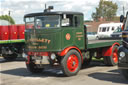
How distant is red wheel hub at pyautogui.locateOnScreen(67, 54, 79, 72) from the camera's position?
9.37 m

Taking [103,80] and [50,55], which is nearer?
[103,80]

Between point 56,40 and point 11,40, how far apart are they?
21.3 feet

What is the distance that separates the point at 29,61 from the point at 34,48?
778 mm

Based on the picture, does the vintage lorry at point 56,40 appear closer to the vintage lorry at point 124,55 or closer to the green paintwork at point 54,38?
the green paintwork at point 54,38

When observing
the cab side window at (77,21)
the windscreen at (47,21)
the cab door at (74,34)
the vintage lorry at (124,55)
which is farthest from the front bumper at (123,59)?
the windscreen at (47,21)

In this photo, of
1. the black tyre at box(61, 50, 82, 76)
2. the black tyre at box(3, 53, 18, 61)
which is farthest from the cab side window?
the black tyre at box(3, 53, 18, 61)

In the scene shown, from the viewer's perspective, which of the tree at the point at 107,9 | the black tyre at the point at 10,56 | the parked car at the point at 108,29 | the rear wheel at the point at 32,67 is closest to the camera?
the rear wheel at the point at 32,67

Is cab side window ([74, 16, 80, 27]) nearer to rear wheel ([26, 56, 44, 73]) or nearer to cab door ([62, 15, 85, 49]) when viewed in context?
cab door ([62, 15, 85, 49])

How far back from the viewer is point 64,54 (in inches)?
361

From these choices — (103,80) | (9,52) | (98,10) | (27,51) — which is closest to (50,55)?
(27,51)

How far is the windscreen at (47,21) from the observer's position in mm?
9320

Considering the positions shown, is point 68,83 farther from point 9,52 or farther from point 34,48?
point 9,52

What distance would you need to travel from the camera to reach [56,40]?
30.2ft

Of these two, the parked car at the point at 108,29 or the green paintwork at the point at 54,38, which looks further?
the parked car at the point at 108,29
